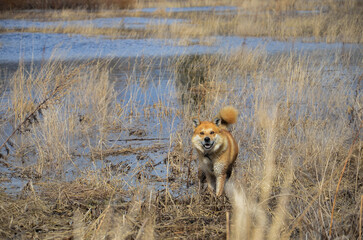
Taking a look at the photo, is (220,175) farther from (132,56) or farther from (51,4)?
(51,4)

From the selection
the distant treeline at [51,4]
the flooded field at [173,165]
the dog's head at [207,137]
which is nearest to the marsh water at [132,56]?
the flooded field at [173,165]

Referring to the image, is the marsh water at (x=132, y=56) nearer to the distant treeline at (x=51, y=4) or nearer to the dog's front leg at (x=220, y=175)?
the dog's front leg at (x=220, y=175)

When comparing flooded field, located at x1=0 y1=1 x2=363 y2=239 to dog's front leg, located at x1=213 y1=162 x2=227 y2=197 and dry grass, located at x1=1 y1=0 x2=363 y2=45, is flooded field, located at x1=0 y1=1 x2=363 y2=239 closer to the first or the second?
dog's front leg, located at x1=213 y1=162 x2=227 y2=197

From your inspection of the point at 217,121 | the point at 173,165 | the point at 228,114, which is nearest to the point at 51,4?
the point at 173,165

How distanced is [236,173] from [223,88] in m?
3.34

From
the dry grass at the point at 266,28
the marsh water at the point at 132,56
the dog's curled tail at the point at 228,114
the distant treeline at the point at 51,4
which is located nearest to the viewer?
the dog's curled tail at the point at 228,114

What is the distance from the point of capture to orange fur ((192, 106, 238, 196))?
4.14m

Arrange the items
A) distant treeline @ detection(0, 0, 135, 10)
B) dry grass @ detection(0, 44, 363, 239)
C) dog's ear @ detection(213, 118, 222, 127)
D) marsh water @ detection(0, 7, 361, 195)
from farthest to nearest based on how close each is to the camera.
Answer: distant treeline @ detection(0, 0, 135, 10) → marsh water @ detection(0, 7, 361, 195) → dog's ear @ detection(213, 118, 222, 127) → dry grass @ detection(0, 44, 363, 239)

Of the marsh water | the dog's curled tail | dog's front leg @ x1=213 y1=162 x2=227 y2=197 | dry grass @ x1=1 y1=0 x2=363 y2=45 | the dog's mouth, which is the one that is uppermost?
the dog's curled tail

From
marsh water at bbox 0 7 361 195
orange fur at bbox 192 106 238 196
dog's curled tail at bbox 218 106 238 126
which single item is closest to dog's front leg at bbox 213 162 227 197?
orange fur at bbox 192 106 238 196

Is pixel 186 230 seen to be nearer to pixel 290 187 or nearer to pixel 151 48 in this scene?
pixel 290 187

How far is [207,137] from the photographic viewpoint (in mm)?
4066

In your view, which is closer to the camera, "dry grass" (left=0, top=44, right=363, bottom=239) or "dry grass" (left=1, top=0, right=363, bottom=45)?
"dry grass" (left=0, top=44, right=363, bottom=239)

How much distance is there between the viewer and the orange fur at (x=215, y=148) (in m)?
4.14
